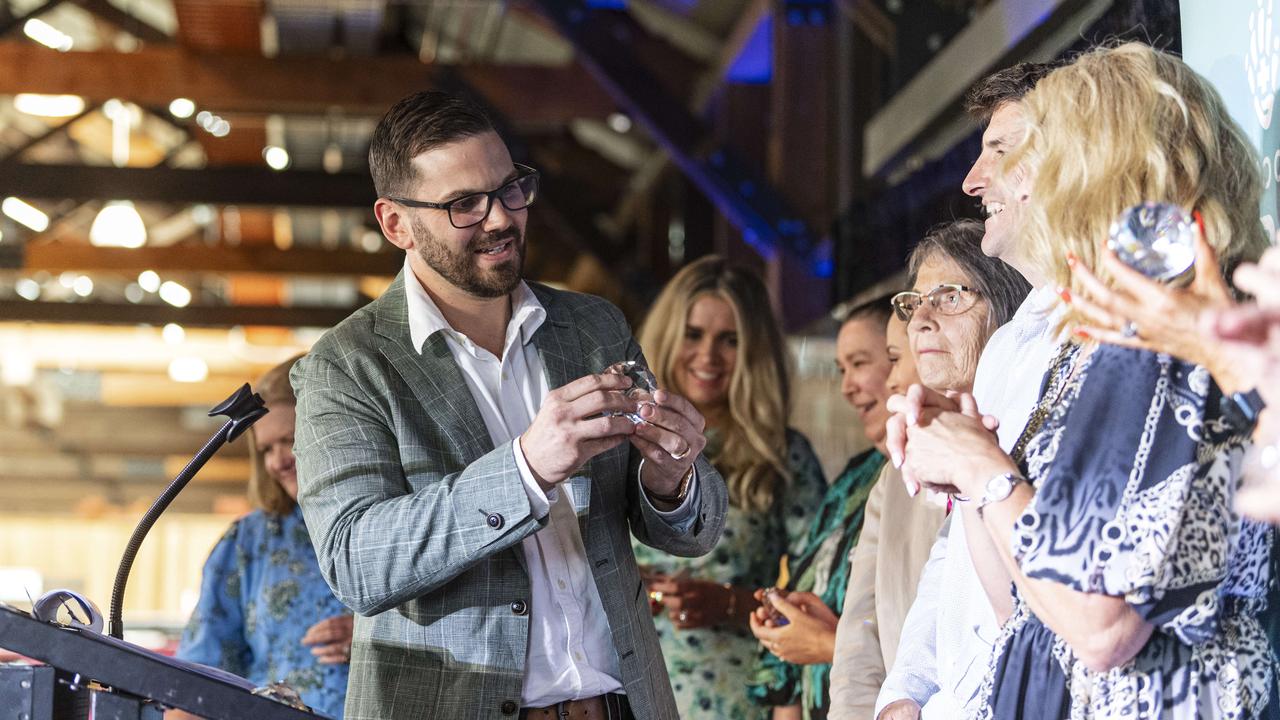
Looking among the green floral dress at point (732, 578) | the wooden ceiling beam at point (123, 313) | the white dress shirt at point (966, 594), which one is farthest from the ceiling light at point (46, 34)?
the white dress shirt at point (966, 594)

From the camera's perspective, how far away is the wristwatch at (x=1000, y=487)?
1.48 m

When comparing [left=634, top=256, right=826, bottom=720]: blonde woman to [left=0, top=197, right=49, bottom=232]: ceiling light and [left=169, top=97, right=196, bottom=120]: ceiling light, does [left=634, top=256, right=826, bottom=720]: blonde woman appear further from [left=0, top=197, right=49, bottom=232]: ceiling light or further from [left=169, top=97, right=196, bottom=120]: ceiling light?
[left=0, top=197, right=49, bottom=232]: ceiling light

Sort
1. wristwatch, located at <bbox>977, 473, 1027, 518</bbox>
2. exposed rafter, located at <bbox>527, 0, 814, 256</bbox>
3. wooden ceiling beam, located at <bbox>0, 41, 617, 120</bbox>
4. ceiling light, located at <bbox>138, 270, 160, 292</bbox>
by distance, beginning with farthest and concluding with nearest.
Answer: ceiling light, located at <bbox>138, 270, 160, 292</bbox>, wooden ceiling beam, located at <bbox>0, 41, 617, 120</bbox>, exposed rafter, located at <bbox>527, 0, 814, 256</bbox>, wristwatch, located at <bbox>977, 473, 1027, 518</bbox>

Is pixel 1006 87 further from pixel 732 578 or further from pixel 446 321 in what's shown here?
pixel 732 578

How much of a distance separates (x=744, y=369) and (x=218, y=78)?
5.35 m

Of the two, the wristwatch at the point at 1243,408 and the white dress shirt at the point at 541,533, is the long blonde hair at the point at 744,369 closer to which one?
the white dress shirt at the point at 541,533

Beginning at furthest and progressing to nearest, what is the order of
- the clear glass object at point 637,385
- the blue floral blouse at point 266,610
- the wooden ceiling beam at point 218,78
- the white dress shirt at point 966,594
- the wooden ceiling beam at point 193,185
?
1. the wooden ceiling beam at point 193,185
2. the wooden ceiling beam at point 218,78
3. the blue floral blouse at point 266,610
4. the clear glass object at point 637,385
5. the white dress shirt at point 966,594

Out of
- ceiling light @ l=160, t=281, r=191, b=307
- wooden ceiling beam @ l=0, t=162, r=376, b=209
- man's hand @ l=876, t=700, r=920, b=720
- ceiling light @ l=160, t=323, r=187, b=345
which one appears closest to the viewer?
man's hand @ l=876, t=700, r=920, b=720

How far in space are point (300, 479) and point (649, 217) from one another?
27.8ft

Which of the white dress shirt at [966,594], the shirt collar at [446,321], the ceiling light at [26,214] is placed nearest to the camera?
the white dress shirt at [966,594]

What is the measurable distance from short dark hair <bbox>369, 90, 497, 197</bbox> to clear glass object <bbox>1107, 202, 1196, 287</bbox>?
1.07 metres

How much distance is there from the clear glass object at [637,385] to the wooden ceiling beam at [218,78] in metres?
5.93

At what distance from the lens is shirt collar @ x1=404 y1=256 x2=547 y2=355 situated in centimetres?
208

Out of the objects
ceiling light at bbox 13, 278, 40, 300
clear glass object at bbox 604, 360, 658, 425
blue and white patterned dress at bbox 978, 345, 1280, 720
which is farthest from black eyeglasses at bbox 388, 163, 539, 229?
ceiling light at bbox 13, 278, 40, 300
